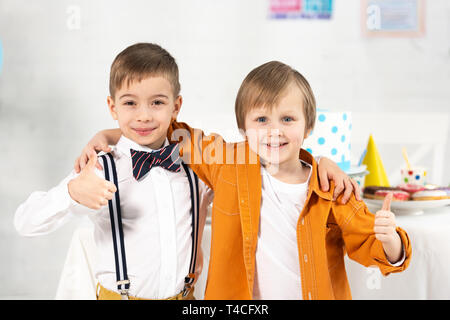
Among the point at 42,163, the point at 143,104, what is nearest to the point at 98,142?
the point at 143,104

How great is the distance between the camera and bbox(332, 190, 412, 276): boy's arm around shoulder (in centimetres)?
91

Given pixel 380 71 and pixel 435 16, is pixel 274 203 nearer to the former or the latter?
pixel 380 71

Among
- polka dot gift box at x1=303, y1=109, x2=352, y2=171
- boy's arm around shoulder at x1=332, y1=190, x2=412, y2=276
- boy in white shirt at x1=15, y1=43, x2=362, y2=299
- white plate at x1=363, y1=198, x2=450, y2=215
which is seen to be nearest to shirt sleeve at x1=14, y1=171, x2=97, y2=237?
boy in white shirt at x1=15, y1=43, x2=362, y2=299

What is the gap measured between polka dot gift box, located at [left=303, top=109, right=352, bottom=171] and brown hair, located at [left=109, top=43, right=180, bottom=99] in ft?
1.64

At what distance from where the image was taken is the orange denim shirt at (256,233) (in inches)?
37.3

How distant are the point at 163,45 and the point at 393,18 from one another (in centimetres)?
125

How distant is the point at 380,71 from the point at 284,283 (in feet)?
6.10

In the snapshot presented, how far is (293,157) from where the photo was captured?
1.02 meters

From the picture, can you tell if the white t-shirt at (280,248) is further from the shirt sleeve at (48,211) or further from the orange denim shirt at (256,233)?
the shirt sleeve at (48,211)

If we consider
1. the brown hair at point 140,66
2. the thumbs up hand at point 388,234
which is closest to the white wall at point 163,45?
the brown hair at point 140,66

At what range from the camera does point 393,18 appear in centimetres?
252

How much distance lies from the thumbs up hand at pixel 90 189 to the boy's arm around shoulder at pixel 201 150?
8.5 inches

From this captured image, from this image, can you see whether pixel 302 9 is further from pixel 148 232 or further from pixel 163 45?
pixel 148 232

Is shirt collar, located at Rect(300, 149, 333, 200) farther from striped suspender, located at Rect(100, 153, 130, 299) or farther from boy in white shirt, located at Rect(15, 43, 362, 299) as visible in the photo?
striped suspender, located at Rect(100, 153, 130, 299)
